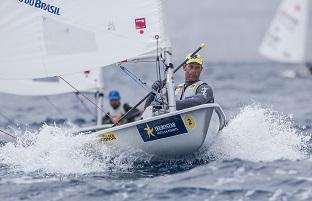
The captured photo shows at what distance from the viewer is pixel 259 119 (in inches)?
420

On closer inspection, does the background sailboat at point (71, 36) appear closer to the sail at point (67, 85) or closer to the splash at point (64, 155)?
the splash at point (64, 155)

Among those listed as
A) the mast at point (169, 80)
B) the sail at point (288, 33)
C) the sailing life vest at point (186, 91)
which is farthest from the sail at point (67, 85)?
the sail at point (288, 33)

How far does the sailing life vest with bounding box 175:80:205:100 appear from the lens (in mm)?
10375

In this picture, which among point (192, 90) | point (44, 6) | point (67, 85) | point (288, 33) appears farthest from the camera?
point (288, 33)

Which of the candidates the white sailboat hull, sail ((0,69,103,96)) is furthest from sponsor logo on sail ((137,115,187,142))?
sail ((0,69,103,96))

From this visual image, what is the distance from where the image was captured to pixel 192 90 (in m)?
10.4

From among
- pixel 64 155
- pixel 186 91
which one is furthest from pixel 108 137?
pixel 186 91

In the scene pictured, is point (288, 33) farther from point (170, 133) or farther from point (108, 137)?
point (170, 133)

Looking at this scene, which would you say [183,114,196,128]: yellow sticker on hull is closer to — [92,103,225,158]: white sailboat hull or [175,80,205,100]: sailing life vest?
[92,103,225,158]: white sailboat hull

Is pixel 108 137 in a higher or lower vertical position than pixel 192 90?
lower

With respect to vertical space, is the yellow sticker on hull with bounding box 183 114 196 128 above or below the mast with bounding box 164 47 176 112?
below

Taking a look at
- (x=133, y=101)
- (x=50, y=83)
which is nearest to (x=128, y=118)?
(x=50, y=83)

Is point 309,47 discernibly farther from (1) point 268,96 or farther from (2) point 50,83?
(2) point 50,83

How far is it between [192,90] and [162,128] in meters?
0.80
